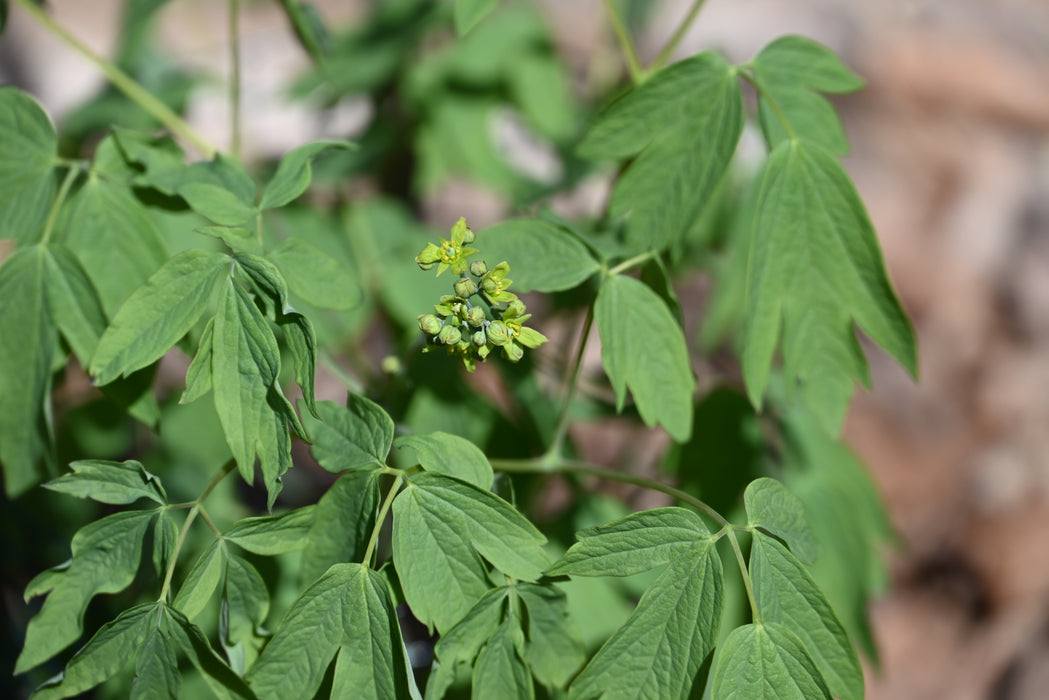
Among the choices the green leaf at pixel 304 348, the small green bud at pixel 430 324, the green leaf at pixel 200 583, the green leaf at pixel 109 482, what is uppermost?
the small green bud at pixel 430 324

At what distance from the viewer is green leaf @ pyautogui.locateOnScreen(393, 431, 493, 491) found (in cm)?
107

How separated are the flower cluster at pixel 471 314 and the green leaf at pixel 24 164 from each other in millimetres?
707

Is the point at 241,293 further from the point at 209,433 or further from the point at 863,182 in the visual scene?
the point at 863,182

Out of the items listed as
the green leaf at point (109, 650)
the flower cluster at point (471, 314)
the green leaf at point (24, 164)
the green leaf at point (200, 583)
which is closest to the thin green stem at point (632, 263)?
the flower cluster at point (471, 314)

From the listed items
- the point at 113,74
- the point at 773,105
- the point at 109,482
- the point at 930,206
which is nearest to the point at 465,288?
the point at 109,482

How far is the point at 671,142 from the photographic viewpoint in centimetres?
132

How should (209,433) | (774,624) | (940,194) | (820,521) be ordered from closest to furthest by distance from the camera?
(774,624) → (820,521) → (209,433) → (940,194)

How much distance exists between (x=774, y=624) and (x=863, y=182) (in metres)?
2.70

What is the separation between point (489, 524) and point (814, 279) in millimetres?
678

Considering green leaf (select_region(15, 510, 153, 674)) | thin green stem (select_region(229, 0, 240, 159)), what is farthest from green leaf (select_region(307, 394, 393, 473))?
thin green stem (select_region(229, 0, 240, 159))

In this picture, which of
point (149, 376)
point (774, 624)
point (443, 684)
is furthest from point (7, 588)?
point (774, 624)

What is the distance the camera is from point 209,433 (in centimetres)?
204

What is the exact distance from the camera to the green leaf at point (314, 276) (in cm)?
118

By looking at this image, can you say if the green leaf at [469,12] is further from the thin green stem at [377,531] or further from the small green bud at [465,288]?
the thin green stem at [377,531]
